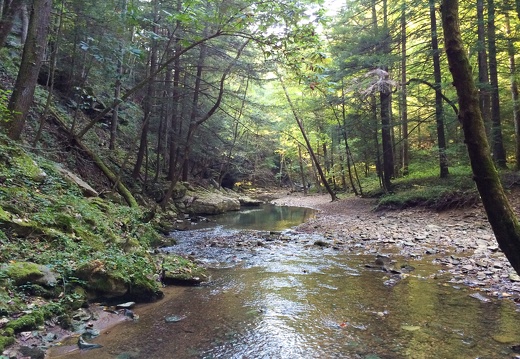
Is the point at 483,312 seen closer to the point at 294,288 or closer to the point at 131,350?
the point at 294,288

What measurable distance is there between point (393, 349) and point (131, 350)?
2760mm

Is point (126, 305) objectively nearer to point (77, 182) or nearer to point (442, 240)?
point (77, 182)

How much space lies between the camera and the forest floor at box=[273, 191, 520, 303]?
5.47 metres

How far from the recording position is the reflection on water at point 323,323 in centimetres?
347

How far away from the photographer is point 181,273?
6.14 metres

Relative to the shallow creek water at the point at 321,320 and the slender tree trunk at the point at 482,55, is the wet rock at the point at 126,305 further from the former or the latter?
the slender tree trunk at the point at 482,55

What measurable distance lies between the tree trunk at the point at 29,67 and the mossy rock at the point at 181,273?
474cm

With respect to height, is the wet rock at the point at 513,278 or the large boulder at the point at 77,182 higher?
the large boulder at the point at 77,182

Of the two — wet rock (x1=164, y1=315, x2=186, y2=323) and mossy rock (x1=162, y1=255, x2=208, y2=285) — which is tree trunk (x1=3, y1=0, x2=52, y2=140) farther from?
wet rock (x1=164, y1=315, x2=186, y2=323)

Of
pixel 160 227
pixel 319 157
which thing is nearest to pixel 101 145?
pixel 160 227

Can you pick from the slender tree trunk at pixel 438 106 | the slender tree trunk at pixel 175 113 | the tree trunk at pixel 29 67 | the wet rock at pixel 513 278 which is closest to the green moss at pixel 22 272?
the tree trunk at pixel 29 67

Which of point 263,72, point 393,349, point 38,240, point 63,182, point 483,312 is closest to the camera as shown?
point 393,349

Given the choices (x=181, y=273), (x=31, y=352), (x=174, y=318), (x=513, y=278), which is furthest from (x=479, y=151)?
(x=181, y=273)

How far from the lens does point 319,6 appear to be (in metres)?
5.93
